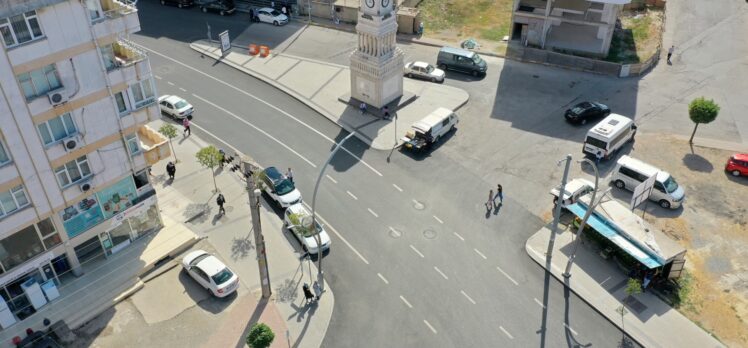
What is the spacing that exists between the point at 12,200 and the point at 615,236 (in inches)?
1468

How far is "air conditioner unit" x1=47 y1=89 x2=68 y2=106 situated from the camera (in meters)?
31.0

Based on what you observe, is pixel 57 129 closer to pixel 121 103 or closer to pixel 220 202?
pixel 121 103

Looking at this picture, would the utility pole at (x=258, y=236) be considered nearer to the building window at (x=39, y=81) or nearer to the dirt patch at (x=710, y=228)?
the building window at (x=39, y=81)

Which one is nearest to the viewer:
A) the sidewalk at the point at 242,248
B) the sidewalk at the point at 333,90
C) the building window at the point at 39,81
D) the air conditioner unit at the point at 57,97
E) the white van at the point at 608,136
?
the building window at the point at 39,81

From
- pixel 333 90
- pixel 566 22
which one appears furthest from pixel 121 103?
pixel 566 22

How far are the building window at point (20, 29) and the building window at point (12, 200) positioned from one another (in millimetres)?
8352

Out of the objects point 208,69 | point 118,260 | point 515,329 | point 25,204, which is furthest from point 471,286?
point 208,69

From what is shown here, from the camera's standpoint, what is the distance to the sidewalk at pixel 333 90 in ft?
180

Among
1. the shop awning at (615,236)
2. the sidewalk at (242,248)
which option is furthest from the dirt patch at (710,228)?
the sidewalk at (242,248)

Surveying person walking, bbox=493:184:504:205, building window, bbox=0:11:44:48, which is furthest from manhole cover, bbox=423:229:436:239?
building window, bbox=0:11:44:48

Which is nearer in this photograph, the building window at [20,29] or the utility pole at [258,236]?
the building window at [20,29]

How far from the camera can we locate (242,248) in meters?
41.2

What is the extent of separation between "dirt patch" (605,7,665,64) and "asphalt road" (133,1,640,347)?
74.9ft

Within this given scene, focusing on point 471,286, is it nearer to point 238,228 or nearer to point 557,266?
point 557,266
